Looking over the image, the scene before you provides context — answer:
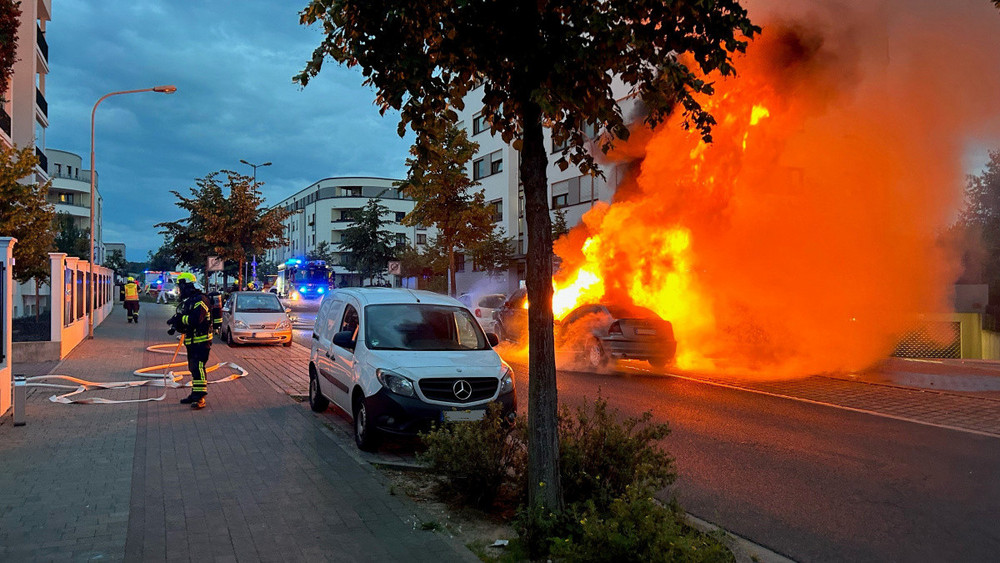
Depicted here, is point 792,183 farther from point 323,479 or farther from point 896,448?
point 323,479

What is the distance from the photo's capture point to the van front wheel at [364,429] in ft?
22.9

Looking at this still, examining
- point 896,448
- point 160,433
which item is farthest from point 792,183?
point 160,433

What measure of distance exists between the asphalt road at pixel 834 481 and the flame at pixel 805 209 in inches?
249

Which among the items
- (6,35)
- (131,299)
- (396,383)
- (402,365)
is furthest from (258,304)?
(396,383)

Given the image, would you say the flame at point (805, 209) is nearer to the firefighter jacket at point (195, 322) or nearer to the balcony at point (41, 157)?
the firefighter jacket at point (195, 322)

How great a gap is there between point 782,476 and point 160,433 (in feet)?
21.8

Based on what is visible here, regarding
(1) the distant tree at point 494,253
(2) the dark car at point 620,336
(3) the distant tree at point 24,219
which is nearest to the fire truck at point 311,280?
(1) the distant tree at point 494,253

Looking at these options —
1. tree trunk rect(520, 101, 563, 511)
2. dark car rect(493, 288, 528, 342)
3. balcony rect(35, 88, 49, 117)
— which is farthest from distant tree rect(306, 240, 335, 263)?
tree trunk rect(520, 101, 563, 511)

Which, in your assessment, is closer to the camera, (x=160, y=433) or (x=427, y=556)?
(x=427, y=556)

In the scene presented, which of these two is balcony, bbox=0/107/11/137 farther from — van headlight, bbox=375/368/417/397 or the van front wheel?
van headlight, bbox=375/368/417/397

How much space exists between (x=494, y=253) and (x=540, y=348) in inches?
1146

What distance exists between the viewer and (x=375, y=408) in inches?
273

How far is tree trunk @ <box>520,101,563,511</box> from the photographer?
443 cm

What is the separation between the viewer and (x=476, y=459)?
5.10 meters
